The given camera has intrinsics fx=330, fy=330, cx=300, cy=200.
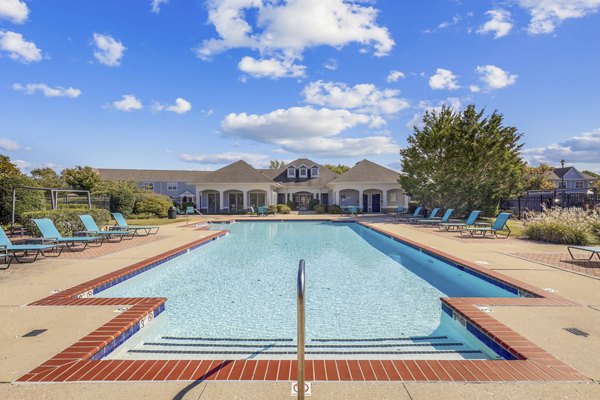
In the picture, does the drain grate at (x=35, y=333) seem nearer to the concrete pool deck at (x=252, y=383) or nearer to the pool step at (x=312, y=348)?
the concrete pool deck at (x=252, y=383)

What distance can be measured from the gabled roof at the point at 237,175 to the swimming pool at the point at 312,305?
75.0 ft

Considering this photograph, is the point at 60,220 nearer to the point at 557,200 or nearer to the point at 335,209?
the point at 335,209

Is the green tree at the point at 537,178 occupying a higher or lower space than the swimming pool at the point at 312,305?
higher

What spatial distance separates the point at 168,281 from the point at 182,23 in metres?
13.6

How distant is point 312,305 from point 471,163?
21619 millimetres

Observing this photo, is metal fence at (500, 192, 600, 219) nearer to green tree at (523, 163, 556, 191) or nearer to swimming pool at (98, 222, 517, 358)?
swimming pool at (98, 222, 517, 358)

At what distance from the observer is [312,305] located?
6215 mm

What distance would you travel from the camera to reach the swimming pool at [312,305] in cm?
436

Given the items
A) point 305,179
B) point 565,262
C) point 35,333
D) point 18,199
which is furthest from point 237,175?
Result: point 35,333

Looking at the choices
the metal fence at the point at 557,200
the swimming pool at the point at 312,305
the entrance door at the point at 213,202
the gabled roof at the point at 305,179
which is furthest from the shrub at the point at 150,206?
the metal fence at the point at 557,200

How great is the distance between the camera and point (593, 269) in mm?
7301

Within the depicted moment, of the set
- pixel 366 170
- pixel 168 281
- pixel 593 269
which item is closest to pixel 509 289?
pixel 593 269

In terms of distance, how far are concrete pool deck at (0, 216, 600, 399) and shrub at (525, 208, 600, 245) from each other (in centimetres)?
508

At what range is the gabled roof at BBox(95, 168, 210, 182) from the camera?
51125mm
